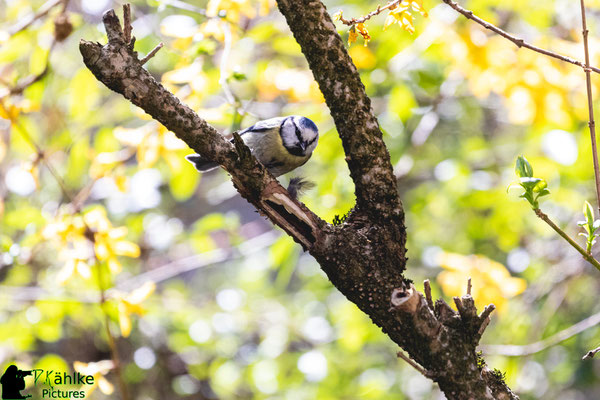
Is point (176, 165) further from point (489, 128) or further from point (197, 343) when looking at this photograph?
point (489, 128)

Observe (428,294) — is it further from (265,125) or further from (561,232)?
(265,125)

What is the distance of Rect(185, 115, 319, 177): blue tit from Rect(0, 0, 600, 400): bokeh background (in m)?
0.12

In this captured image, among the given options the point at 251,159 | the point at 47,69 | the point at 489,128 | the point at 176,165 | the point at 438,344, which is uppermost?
the point at 489,128

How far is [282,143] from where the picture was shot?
6.35ft

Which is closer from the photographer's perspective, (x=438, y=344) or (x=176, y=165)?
(x=438, y=344)

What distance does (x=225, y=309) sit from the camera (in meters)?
3.03

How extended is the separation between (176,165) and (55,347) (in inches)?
78.0

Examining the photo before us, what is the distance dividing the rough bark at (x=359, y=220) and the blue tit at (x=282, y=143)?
72 cm

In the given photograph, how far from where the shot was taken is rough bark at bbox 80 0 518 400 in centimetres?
110

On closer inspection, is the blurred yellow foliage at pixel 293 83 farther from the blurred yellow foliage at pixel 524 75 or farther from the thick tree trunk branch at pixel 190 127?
the thick tree trunk branch at pixel 190 127

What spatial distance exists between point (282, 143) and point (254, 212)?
104 cm

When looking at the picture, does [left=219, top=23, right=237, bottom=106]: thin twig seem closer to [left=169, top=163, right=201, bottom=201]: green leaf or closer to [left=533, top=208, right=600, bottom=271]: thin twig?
[left=169, top=163, right=201, bottom=201]: green leaf

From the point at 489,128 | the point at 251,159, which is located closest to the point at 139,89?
the point at 251,159

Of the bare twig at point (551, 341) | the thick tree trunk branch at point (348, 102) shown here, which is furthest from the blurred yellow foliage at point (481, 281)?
the thick tree trunk branch at point (348, 102)
